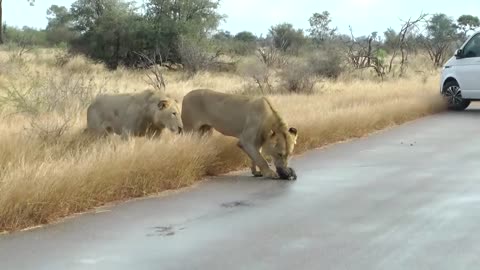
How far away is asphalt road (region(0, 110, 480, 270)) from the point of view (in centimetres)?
596

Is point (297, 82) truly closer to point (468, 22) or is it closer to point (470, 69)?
point (470, 69)

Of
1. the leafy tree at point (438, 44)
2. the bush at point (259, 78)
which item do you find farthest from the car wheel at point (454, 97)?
the leafy tree at point (438, 44)

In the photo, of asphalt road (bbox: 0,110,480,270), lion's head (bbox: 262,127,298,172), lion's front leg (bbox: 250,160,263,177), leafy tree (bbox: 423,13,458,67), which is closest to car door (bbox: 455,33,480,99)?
asphalt road (bbox: 0,110,480,270)

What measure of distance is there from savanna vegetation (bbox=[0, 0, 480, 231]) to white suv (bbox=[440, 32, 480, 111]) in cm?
49

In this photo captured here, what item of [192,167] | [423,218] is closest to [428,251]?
[423,218]

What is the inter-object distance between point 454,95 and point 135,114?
13.6 m

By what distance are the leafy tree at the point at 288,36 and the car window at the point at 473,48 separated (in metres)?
32.4

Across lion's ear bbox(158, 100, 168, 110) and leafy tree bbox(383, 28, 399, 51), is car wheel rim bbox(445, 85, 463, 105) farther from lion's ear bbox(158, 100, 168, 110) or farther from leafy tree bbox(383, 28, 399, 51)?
leafy tree bbox(383, 28, 399, 51)

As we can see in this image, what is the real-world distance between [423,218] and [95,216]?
11.3 ft

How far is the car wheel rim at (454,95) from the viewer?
21.5m

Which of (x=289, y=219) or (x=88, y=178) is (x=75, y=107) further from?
(x=289, y=219)

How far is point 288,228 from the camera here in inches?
280

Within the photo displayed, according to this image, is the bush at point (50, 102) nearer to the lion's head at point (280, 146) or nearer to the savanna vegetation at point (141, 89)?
the savanna vegetation at point (141, 89)

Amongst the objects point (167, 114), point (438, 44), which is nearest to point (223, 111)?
point (167, 114)
